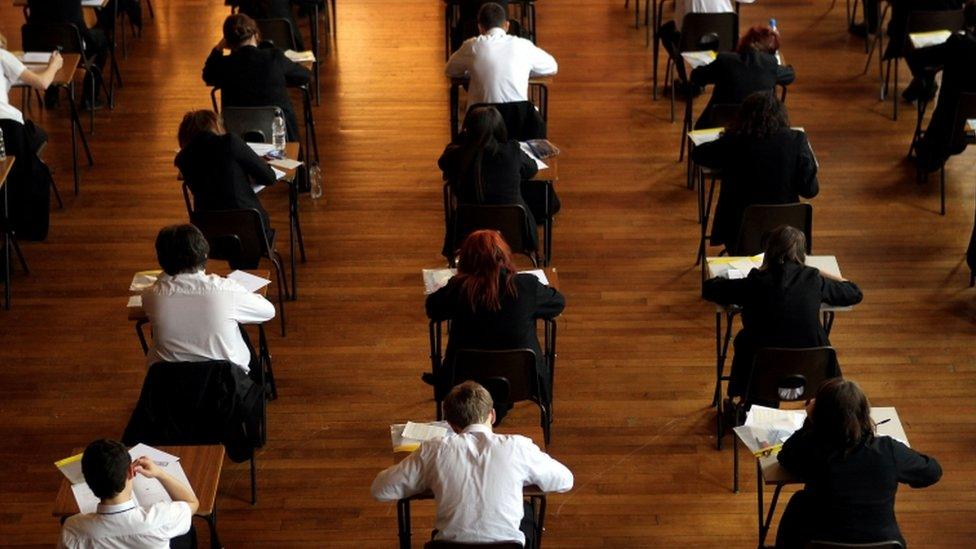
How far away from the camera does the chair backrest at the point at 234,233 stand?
260 inches

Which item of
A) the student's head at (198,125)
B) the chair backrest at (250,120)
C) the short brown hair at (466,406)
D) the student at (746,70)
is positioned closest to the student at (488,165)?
the student's head at (198,125)

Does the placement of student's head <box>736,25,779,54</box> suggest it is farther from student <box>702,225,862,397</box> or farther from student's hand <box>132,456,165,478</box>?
student's hand <box>132,456,165,478</box>

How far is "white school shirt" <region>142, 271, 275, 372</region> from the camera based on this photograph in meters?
5.47

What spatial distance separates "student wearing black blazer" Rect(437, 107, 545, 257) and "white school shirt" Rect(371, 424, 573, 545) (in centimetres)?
237

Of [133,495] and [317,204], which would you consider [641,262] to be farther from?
[133,495]

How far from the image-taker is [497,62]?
312 inches

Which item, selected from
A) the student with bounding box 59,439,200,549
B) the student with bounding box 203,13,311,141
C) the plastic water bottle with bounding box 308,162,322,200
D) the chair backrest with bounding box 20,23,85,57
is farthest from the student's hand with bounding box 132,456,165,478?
the chair backrest with bounding box 20,23,85,57

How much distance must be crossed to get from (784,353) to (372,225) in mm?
3522

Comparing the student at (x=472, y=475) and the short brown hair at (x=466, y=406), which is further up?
the short brown hair at (x=466, y=406)

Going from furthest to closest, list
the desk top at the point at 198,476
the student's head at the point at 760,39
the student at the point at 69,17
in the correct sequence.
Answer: the student at the point at 69,17
the student's head at the point at 760,39
the desk top at the point at 198,476

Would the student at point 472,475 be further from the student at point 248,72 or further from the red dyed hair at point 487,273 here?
the student at point 248,72

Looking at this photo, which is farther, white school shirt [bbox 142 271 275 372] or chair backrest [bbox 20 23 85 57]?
chair backrest [bbox 20 23 85 57]

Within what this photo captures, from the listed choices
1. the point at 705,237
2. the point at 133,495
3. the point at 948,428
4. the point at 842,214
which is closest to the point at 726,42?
the point at 842,214

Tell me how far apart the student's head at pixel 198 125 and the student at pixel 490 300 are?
6.06ft
